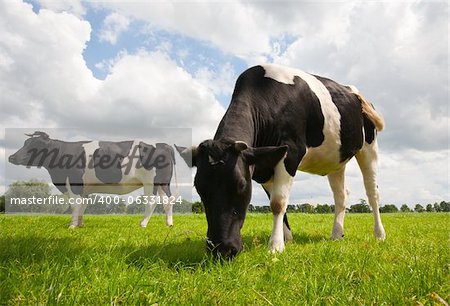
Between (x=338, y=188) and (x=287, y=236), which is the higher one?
(x=338, y=188)

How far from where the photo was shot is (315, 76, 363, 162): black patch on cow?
24.7 ft

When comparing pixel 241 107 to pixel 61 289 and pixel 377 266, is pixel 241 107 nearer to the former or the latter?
pixel 377 266

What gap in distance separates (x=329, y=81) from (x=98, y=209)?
11231 millimetres

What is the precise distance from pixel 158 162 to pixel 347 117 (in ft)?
28.4

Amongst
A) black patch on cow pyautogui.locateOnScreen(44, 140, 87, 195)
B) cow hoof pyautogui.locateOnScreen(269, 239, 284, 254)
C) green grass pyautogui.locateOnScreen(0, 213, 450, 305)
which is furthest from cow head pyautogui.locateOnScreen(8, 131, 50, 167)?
cow hoof pyautogui.locateOnScreen(269, 239, 284, 254)

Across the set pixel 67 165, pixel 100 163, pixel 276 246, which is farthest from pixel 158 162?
pixel 276 246

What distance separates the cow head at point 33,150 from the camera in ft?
A: 47.2

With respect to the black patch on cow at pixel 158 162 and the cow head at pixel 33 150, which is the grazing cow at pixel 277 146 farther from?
the cow head at pixel 33 150

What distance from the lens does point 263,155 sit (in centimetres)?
519

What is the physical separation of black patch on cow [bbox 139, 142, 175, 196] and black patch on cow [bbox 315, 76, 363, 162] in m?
8.17

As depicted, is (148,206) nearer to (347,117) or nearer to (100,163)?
(100,163)

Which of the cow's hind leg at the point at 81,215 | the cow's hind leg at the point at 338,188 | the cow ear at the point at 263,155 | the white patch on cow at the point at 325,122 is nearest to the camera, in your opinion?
the cow ear at the point at 263,155

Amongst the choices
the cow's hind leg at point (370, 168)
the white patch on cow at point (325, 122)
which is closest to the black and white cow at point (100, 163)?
the cow's hind leg at point (370, 168)

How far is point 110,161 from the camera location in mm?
14398
